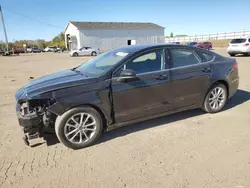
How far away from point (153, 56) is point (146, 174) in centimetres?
209

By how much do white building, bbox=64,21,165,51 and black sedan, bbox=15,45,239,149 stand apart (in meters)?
36.9

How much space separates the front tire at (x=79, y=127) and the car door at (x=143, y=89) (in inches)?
15.3

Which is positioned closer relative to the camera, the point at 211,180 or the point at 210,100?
the point at 211,180

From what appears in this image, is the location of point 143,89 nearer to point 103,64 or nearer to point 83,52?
point 103,64

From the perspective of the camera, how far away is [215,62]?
4.35m

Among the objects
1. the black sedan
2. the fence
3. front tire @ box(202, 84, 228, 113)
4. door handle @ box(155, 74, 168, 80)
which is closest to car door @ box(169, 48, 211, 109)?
the black sedan

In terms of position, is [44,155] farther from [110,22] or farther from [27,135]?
[110,22]

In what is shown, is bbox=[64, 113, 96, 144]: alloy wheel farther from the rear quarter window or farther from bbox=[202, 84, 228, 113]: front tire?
the rear quarter window

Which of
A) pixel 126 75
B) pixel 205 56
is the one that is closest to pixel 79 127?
pixel 126 75

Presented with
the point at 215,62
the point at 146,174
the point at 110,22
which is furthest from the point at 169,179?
the point at 110,22

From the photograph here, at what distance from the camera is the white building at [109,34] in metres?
39.1

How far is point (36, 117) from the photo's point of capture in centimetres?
305

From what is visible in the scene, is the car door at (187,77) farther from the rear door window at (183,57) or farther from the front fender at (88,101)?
the front fender at (88,101)

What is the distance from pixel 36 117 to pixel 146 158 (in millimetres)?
1731
